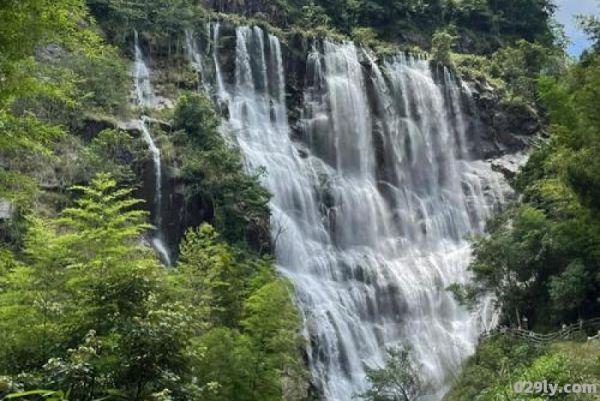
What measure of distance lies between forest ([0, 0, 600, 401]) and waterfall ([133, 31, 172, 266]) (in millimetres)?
294

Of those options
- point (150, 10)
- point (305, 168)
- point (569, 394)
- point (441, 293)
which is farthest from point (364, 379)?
point (150, 10)

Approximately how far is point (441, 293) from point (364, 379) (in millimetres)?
8206

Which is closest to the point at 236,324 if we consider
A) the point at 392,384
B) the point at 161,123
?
the point at 392,384

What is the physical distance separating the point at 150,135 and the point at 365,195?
39.3 ft

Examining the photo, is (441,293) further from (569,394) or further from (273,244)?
(569,394)

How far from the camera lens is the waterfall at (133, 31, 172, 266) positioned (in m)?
25.0

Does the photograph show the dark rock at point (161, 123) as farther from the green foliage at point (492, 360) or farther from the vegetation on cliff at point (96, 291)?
the green foliage at point (492, 360)

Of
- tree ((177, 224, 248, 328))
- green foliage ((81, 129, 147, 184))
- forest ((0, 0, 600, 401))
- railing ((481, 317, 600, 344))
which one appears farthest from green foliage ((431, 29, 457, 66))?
tree ((177, 224, 248, 328))

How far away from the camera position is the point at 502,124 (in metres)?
42.1

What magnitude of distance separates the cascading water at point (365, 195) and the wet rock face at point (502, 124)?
4.37 ft

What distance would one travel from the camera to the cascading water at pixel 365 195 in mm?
27391

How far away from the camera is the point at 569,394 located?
979 cm

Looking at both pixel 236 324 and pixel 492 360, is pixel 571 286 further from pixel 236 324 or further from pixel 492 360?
pixel 236 324

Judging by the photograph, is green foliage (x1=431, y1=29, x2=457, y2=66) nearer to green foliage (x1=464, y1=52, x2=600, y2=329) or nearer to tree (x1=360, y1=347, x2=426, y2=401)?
green foliage (x1=464, y1=52, x2=600, y2=329)
